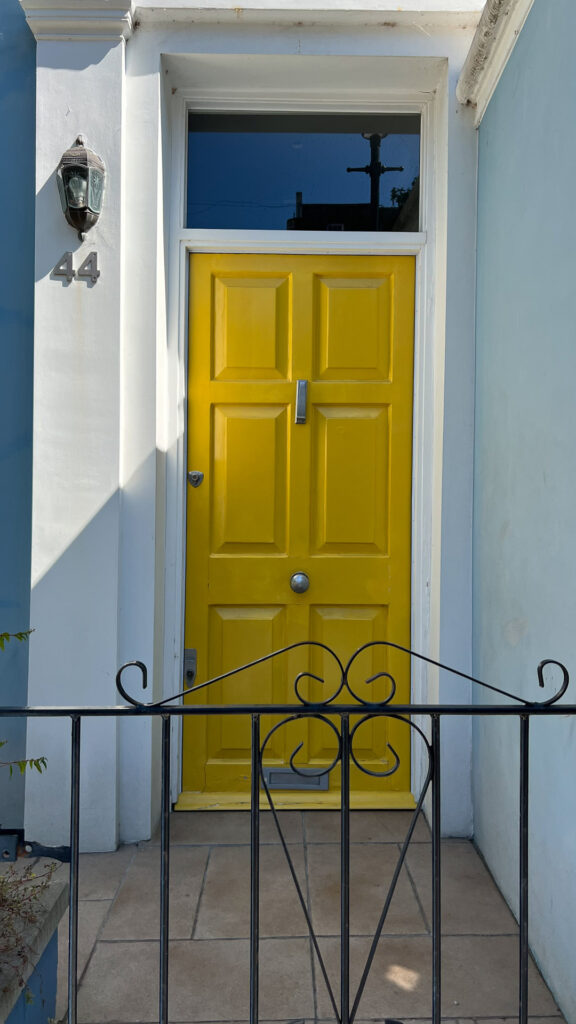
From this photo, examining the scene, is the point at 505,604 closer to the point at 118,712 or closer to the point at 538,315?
the point at 538,315

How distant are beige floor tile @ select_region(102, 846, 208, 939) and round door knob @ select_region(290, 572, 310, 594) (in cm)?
105

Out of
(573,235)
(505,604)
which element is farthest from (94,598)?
Answer: (573,235)

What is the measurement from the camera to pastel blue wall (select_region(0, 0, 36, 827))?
10.3 feet

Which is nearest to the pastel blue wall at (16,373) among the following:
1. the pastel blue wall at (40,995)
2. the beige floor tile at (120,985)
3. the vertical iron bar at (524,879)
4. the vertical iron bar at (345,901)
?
the beige floor tile at (120,985)

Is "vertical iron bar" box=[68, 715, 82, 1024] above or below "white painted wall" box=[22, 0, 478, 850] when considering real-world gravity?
below

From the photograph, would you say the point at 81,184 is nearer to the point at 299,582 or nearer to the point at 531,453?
the point at 299,582

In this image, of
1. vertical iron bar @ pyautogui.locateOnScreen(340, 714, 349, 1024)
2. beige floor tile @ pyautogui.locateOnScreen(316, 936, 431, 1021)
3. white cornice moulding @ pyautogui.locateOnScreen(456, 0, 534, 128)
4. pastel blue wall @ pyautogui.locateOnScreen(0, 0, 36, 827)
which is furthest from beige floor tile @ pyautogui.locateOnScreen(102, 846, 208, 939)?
white cornice moulding @ pyautogui.locateOnScreen(456, 0, 534, 128)

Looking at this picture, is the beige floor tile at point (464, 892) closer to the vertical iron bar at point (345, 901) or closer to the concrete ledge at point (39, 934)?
the vertical iron bar at point (345, 901)

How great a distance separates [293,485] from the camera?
135 inches

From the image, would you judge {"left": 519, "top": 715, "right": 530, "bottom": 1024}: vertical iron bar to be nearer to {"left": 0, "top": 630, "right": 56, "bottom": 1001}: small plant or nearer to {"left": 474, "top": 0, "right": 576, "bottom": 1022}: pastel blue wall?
{"left": 474, "top": 0, "right": 576, "bottom": 1022}: pastel blue wall

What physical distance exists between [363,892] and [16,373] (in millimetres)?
2248

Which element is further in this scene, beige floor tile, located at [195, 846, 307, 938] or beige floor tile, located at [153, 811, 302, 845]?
beige floor tile, located at [153, 811, 302, 845]

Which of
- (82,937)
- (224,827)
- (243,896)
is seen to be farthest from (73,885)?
(224,827)

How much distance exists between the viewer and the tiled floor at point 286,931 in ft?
7.00
